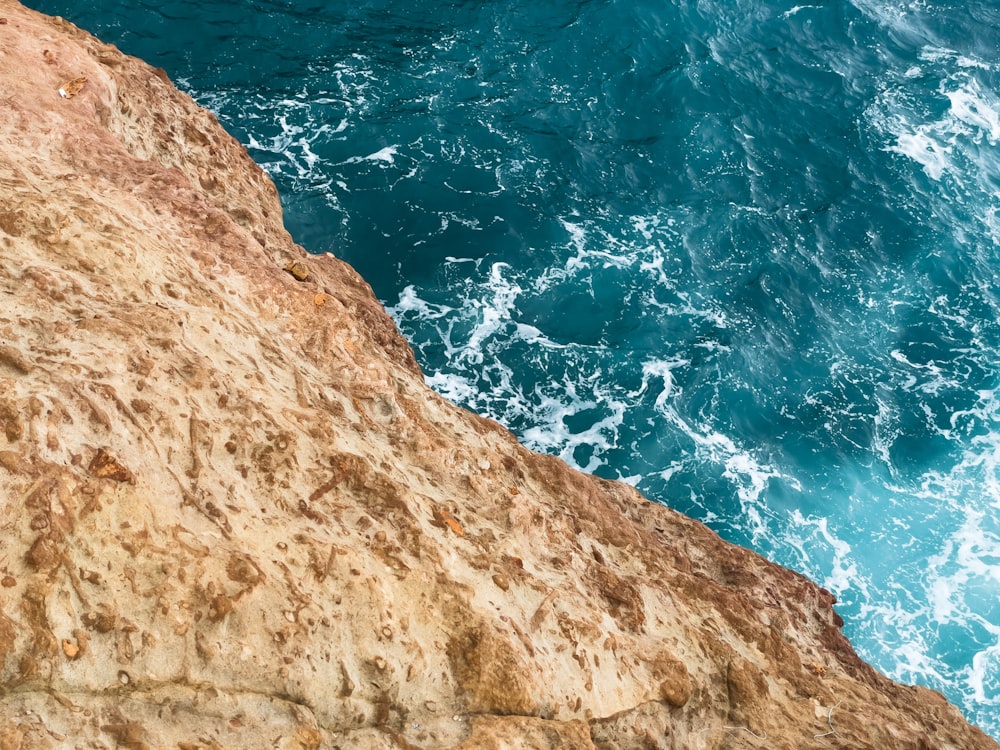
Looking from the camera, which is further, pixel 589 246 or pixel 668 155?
pixel 668 155

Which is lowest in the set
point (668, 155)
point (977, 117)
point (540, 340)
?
point (540, 340)

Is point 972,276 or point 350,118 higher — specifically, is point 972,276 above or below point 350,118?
above

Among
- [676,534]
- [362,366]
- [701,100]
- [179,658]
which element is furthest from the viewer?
[701,100]

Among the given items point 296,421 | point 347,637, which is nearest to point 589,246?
point 296,421

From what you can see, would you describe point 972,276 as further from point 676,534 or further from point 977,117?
point 676,534

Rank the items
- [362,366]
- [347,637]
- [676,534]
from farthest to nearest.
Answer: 1. [676,534]
2. [362,366]
3. [347,637]

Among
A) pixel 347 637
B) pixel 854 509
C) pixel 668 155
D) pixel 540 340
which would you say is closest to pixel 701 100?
A: pixel 668 155
